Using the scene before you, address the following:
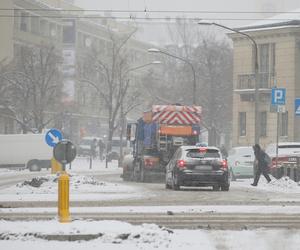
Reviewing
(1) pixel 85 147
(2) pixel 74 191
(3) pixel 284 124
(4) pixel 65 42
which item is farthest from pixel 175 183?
(4) pixel 65 42

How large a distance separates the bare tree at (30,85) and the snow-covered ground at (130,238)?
49.5 metres

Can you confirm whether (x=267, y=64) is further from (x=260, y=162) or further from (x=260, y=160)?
(x=260, y=160)

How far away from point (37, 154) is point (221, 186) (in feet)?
99.1

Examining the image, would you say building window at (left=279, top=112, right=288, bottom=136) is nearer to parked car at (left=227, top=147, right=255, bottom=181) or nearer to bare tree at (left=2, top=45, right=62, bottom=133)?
parked car at (left=227, top=147, right=255, bottom=181)

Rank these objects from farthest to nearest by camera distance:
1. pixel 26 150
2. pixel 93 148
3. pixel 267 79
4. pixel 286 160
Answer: pixel 93 148
pixel 267 79
pixel 26 150
pixel 286 160

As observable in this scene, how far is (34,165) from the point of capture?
5662cm

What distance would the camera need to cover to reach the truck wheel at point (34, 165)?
185ft

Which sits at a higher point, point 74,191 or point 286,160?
point 286,160

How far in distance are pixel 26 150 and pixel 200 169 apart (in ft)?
100

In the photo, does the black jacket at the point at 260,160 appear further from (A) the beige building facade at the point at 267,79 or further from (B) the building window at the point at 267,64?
(B) the building window at the point at 267,64

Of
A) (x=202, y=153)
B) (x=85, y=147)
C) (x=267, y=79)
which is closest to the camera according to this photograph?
(x=202, y=153)

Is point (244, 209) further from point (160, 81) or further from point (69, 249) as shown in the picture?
point (160, 81)

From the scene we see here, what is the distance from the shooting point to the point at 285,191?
2797 centimetres

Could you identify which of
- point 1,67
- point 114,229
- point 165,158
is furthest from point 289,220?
point 1,67
